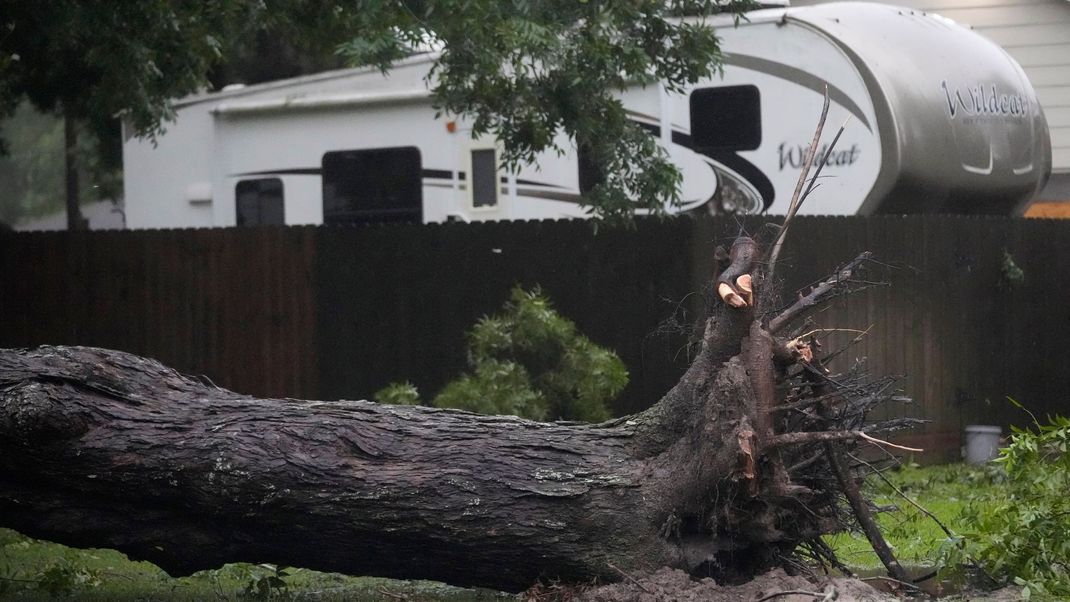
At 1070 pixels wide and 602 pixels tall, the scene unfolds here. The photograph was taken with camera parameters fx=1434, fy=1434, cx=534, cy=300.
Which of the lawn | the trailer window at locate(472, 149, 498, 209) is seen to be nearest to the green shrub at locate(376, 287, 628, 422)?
Result: the lawn

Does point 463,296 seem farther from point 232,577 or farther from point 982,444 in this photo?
point 982,444

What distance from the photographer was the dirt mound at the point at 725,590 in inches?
226

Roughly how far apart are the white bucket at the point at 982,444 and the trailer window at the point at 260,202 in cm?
723

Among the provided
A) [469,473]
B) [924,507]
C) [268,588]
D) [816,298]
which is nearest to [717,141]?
[924,507]

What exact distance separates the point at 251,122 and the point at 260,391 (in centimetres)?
392

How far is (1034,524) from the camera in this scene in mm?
6562

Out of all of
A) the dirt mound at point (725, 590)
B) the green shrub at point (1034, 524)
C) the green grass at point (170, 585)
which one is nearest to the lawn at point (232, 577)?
the green grass at point (170, 585)

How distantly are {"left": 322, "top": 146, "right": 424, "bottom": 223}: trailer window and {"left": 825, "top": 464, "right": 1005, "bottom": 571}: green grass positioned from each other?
218 inches

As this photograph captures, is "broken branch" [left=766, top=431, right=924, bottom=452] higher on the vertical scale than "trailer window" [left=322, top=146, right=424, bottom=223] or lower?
lower

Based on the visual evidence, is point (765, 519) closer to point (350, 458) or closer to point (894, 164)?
point (350, 458)

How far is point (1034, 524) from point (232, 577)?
13.8ft

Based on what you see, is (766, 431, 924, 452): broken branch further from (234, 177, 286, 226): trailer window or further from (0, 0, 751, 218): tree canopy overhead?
(234, 177, 286, 226): trailer window

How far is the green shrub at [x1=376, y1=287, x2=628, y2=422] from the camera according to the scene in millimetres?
10320

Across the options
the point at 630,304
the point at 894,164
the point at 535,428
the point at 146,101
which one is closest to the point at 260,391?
the point at 146,101
